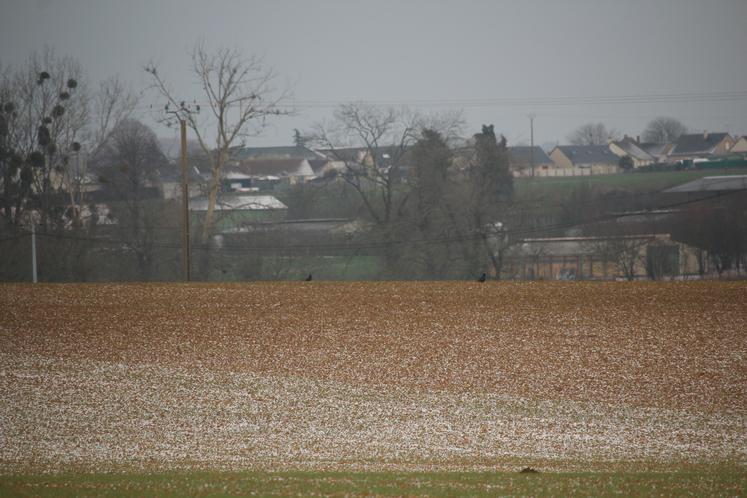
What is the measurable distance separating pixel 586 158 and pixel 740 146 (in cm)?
2563

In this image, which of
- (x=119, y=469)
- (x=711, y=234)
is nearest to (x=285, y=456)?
(x=119, y=469)

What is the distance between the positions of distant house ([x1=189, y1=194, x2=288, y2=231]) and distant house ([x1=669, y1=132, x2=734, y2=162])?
5285 cm

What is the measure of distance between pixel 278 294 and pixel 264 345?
459 cm

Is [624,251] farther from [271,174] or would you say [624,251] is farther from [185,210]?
[271,174]

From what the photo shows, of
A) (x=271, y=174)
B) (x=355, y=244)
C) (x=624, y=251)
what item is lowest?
(x=624, y=251)

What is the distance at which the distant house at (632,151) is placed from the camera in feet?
336

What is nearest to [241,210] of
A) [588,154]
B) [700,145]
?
[700,145]

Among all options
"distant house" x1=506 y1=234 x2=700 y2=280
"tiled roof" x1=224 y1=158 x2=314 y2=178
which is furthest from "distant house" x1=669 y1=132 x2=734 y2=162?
"tiled roof" x1=224 y1=158 x2=314 y2=178

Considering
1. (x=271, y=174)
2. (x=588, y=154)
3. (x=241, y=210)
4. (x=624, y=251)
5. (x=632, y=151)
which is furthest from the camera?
(x=588, y=154)

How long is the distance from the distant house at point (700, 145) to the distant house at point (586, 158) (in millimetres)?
8484

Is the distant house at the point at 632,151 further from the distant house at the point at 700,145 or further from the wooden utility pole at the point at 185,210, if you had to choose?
the wooden utility pole at the point at 185,210

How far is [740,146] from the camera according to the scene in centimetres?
9869

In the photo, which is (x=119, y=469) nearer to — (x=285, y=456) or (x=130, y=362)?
(x=285, y=456)

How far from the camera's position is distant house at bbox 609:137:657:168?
10231 cm
